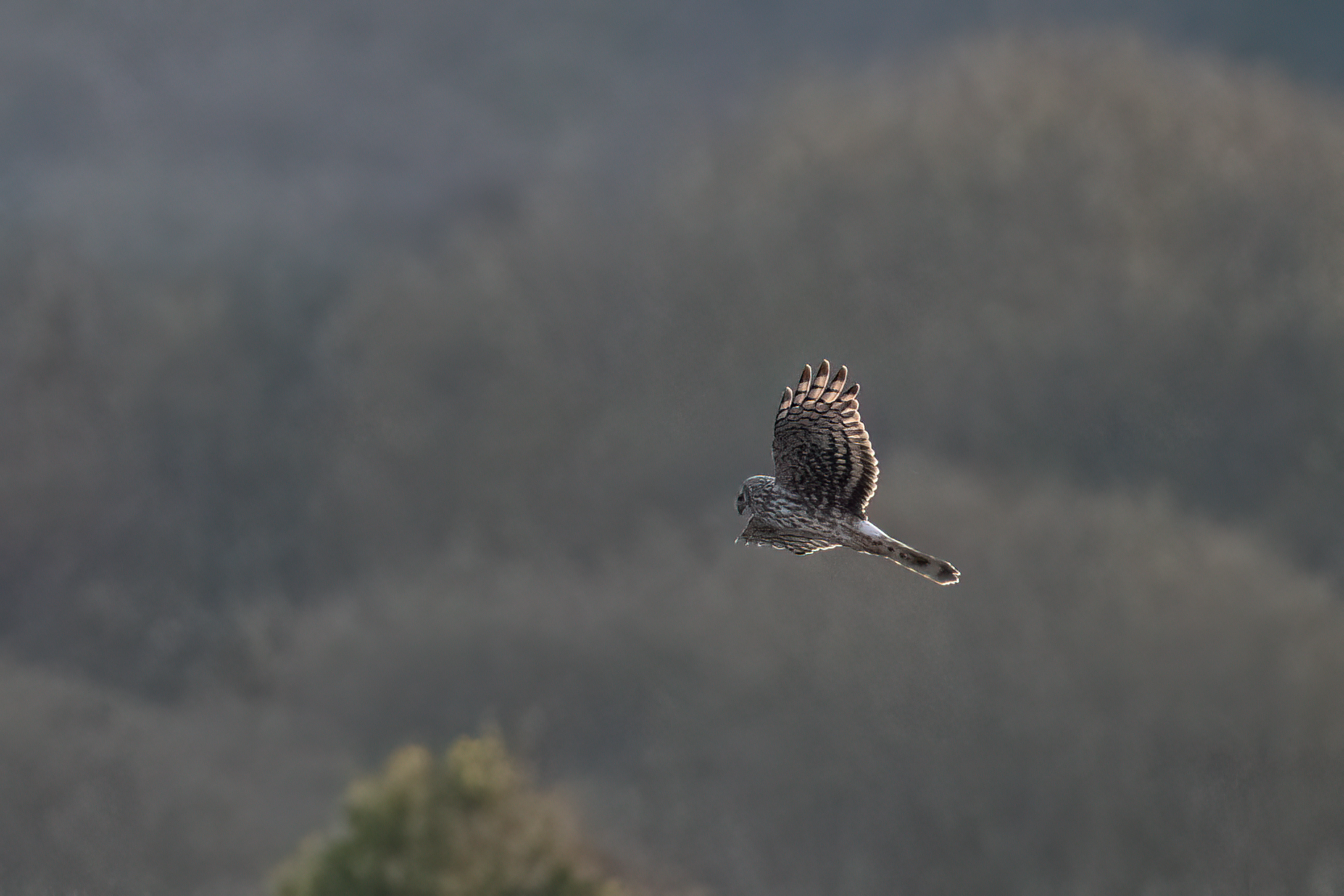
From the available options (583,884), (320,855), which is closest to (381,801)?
(320,855)

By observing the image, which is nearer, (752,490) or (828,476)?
(828,476)

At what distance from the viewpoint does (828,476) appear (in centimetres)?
2295

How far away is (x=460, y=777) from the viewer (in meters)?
81.0

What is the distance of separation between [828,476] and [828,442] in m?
0.61

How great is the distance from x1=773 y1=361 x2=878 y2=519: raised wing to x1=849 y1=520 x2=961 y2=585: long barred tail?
41 centimetres

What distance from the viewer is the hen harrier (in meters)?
22.4

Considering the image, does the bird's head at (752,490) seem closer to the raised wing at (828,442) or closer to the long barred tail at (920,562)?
the raised wing at (828,442)

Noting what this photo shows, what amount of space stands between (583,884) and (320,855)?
15.5 m

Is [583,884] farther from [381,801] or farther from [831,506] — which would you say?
[831,506]

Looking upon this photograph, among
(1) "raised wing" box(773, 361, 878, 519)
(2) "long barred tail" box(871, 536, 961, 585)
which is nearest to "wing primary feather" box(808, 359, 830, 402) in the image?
(1) "raised wing" box(773, 361, 878, 519)

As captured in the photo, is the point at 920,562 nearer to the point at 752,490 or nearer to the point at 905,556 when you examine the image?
the point at 905,556

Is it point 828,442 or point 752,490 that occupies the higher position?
point 828,442

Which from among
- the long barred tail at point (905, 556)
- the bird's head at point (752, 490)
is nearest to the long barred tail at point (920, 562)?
the long barred tail at point (905, 556)

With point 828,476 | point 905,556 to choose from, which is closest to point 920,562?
point 905,556
